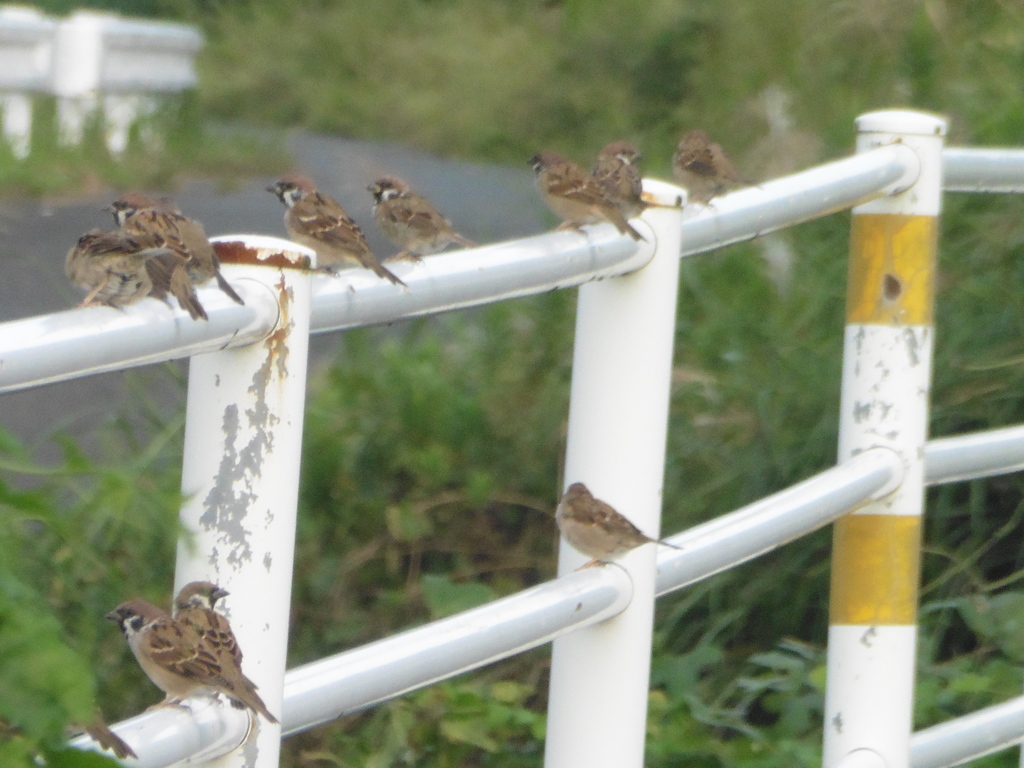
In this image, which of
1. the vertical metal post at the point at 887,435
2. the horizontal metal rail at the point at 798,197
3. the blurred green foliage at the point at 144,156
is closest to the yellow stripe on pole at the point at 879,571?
Result: the vertical metal post at the point at 887,435

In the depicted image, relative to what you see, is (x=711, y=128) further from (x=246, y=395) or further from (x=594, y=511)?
(x=246, y=395)

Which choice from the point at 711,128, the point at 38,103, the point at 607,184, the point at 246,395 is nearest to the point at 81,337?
the point at 246,395

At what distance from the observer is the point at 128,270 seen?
2.28 meters

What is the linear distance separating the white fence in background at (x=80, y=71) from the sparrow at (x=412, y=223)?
7.65m

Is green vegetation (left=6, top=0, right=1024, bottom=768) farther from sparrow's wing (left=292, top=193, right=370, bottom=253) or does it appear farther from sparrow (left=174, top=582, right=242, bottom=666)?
sparrow (left=174, top=582, right=242, bottom=666)

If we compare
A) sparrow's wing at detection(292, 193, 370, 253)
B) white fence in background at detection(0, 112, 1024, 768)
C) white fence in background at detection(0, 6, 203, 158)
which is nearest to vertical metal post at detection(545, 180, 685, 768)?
white fence in background at detection(0, 112, 1024, 768)

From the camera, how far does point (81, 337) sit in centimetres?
144

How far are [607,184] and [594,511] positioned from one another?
90 cm

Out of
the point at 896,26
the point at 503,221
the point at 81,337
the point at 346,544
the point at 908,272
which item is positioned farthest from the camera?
the point at 503,221

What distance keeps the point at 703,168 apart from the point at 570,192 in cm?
123

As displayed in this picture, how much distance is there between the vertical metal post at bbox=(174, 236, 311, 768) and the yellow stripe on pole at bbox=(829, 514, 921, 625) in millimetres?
1630

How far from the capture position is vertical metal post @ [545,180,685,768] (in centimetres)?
241

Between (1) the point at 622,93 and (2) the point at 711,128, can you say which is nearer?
(2) the point at 711,128

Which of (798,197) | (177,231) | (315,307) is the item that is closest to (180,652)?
(315,307)
